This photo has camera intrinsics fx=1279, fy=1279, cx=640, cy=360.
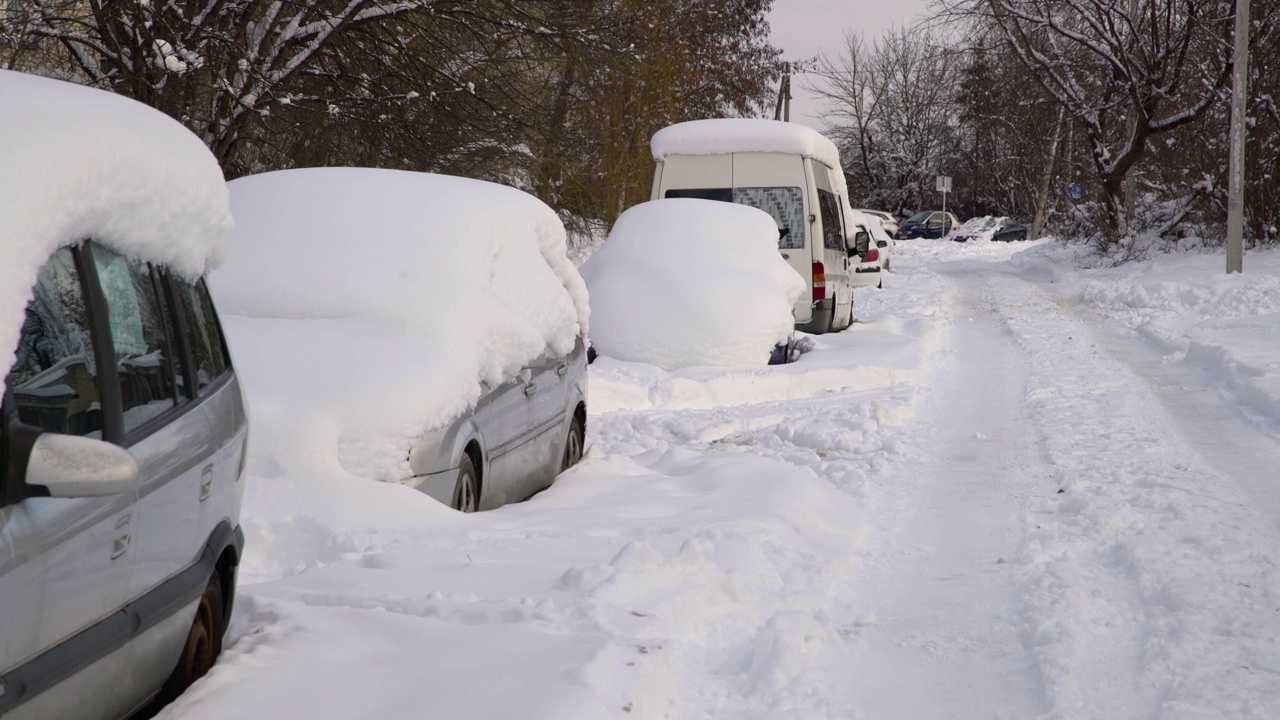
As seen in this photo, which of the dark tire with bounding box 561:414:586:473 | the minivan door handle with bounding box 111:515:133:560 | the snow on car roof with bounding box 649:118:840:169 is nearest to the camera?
the minivan door handle with bounding box 111:515:133:560

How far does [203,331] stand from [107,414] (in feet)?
3.32

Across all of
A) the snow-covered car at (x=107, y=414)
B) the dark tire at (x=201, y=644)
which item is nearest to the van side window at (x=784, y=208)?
the snow-covered car at (x=107, y=414)

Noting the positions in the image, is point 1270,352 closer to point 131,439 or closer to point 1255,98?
point 131,439

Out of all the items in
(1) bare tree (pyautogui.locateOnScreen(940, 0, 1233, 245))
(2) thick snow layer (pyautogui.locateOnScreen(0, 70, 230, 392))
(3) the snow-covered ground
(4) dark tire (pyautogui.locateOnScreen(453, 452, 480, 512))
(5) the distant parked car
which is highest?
(1) bare tree (pyautogui.locateOnScreen(940, 0, 1233, 245))

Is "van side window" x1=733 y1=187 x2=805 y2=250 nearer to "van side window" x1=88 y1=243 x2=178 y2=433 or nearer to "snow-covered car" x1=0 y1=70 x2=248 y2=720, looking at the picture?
"snow-covered car" x1=0 y1=70 x2=248 y2=720

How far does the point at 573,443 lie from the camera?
26.0 feet

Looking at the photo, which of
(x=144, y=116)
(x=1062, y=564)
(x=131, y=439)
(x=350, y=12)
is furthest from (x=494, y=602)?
(x=350, y=12)

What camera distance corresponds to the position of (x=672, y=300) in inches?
472

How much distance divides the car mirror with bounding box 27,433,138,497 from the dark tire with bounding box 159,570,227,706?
3.72ft

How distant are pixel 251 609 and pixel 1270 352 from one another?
10965 mm

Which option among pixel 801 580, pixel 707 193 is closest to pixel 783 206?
pixel 707 193

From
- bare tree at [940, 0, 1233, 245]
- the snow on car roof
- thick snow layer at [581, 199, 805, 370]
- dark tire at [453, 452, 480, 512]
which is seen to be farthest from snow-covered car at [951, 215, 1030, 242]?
dark tire at [453, 452, 480, 512]

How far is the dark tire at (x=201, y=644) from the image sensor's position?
353 centimetres

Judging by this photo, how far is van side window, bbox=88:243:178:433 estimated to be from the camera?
3.17 m
